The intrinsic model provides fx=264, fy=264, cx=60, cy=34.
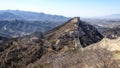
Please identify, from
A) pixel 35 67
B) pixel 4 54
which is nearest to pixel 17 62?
pixel 4 54

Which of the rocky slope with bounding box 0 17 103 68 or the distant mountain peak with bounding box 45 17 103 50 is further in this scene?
the distant mountain peak with bounding box 45 17 103 50

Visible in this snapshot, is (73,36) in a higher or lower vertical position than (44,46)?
higher

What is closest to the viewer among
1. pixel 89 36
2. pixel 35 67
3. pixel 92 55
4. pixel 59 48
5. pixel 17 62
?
pixel 92 55

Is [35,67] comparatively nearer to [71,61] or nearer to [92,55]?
[71,61]

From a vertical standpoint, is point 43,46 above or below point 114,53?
below

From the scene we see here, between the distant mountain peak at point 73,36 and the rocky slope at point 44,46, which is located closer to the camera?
the rocky slope at point 44,46

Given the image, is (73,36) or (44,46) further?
(73,36)

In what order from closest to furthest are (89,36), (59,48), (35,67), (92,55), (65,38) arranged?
(92,55), (35,67), (59,48), (65,38), (89,36)

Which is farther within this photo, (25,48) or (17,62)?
(25,48)
